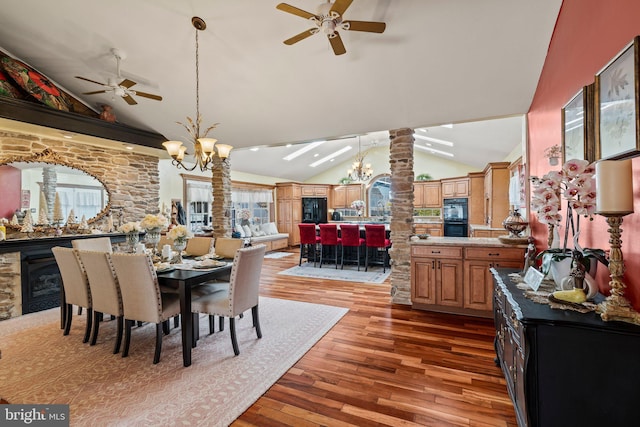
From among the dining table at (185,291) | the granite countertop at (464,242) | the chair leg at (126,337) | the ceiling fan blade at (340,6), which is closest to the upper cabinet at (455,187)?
the granite countertop at (464,242)

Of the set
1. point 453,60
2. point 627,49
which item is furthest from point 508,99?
point 627,49

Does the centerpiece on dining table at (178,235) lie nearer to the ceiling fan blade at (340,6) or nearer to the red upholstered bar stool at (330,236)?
the ceiling fan blade at (340,6)

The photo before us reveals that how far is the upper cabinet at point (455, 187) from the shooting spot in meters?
8.36

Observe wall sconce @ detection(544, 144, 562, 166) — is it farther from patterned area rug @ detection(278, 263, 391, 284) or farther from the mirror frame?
the mirror frame

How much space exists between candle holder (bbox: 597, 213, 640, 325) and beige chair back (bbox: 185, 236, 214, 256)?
3824mm

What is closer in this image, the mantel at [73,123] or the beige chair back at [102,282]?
the beige chair back at [102,282]

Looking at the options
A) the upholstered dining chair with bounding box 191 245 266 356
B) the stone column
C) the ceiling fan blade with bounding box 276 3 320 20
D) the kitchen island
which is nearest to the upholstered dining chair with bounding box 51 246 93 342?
the upholstered dining chair with bounding box 191 245 266 356

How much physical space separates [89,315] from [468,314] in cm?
431

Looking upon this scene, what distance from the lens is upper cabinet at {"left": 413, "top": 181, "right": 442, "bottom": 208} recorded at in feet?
30.3

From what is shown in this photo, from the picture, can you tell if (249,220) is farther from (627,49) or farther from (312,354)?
(627,49)

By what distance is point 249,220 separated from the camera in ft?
30.9

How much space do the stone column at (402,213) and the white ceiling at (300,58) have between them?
26cm

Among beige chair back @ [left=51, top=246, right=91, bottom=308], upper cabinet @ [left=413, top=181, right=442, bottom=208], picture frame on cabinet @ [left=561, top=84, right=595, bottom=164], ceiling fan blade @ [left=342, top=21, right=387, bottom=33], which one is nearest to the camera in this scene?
picture frame on cabinet @ [left=561, top=84, right=595, bottom=164]

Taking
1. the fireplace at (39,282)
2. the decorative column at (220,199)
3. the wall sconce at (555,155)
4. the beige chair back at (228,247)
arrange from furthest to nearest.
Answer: the decorative column at (220,199), the fireplace at (39,282), the beige chair back at (228,247), the wall sconce at (555,155)
